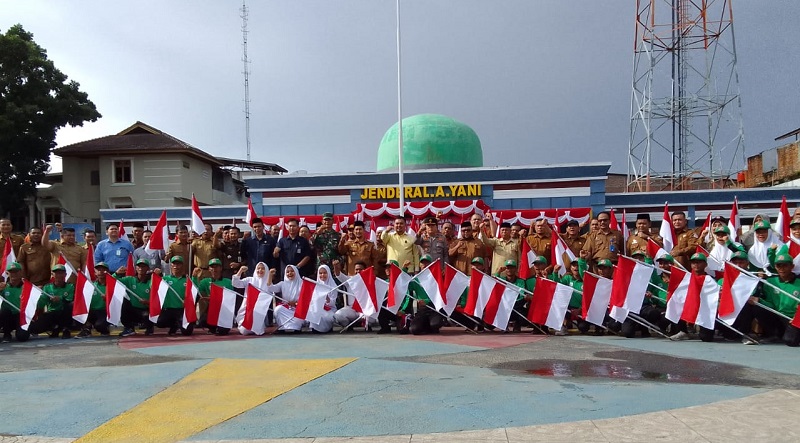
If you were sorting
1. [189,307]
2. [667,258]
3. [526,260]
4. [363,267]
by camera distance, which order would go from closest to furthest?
1. [667,258]
2. [189,307]
3. [363,267]
4. [526,260]

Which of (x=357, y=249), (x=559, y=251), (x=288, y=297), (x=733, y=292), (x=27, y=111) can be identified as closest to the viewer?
(x=733, y=292)

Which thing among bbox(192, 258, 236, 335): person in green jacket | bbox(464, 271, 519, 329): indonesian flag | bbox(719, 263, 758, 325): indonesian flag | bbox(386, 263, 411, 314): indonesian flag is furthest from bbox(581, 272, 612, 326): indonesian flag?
bbox(192, 258, 236, 335): person in green jacket

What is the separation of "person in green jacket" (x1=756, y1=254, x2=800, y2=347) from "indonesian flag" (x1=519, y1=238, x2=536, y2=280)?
343 centimetres

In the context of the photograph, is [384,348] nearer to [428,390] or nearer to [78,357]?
[428,390]

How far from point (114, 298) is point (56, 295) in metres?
0.96

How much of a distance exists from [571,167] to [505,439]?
78.4ft

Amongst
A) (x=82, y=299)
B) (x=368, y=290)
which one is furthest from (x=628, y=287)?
(x=82, y=299)

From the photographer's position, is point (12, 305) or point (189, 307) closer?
point (12, 305)

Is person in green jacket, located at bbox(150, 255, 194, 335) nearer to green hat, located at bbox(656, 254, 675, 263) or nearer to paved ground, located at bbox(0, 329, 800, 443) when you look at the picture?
paved ground, located at bbox(0, 329, 800, 443)

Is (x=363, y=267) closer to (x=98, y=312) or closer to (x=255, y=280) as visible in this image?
(x=255, y=280)

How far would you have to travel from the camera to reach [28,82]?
33.8m

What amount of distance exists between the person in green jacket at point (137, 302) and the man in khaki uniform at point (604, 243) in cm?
743

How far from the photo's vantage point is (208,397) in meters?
6.11

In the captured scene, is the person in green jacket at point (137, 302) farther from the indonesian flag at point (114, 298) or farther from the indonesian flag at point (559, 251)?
the indonesian flag at point (559, 251)
